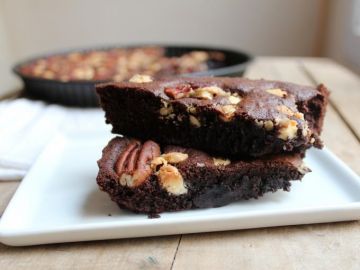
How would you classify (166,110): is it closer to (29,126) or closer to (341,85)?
(29,126)

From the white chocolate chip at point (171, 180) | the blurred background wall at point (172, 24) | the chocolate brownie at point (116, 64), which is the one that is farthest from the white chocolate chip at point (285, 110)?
the blurred background wall at point (172, 24)

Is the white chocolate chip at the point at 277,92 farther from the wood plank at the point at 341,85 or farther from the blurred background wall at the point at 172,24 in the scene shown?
the blurred background wall at the point at 172,24

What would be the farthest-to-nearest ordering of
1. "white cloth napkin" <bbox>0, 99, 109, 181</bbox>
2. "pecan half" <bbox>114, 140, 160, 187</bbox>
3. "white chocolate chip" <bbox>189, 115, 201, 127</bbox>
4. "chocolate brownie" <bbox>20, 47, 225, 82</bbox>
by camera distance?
"chocolate brownie" <bbox>20, 47, 225, 82</bbox>
"white cloth napkin" <bbox>0, 99, 109, 181</bbox>
"white chocolate chip" <bbox>189, 115, 201, 127</bbox>
"pecan half" <bbox>114, 140, 160, 187</bbox>

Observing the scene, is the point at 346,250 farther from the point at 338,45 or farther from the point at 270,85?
the point at 338,45

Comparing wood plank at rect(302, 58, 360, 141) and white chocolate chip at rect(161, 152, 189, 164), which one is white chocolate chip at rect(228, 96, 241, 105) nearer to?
white chocolate chip at rect(161, 152, 189, 164)

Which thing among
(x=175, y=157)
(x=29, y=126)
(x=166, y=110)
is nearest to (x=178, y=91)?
(x=166, y=110)

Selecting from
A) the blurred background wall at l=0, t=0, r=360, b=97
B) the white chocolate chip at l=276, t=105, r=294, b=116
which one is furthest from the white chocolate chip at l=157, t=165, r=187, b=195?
the blurred background wall at l=0, t=0, r=360, b=97
